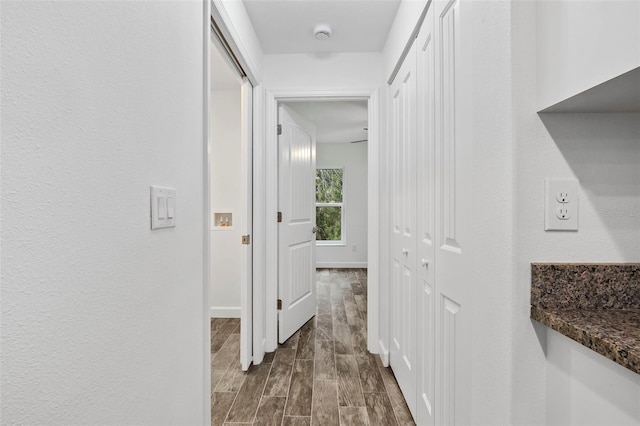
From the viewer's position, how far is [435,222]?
141cm

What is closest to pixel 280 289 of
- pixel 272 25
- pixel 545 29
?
pixel 272 25

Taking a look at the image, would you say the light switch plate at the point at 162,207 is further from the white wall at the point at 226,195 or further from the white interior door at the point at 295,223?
the white wall at the point at 226,195

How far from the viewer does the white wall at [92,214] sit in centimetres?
51

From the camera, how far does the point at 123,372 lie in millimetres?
786

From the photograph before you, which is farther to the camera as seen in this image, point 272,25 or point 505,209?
point 272,25

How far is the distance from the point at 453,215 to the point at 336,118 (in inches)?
141

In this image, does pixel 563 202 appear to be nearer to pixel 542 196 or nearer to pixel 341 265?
pixel 542 196

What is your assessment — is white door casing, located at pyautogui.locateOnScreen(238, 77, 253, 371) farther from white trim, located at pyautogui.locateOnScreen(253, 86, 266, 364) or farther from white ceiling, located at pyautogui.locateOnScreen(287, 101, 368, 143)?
white ceiling, located at pyautogui.locateOnScreen(287, 101, 368, 143)

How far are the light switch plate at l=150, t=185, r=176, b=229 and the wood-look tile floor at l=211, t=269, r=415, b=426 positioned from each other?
4.19ft

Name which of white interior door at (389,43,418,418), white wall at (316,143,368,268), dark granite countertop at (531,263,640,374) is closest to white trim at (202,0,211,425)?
white interior door at (389,43,418,418)

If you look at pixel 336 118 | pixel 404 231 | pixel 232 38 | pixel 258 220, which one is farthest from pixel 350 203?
pixel 232 38

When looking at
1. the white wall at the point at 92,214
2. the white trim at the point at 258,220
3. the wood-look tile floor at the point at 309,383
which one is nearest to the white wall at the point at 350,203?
the wood-look tile floor at the point at 309,383

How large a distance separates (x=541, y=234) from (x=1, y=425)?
3.62 ft

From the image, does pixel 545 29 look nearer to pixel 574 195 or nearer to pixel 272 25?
pixel 574 195
